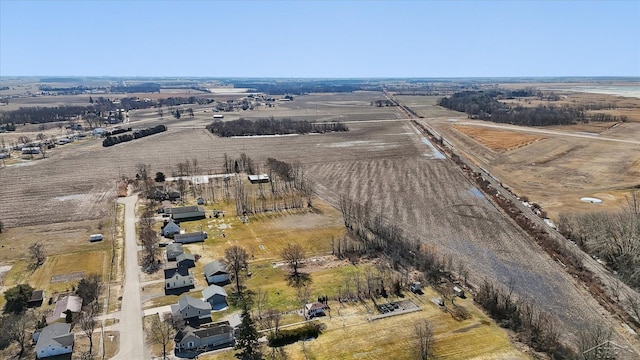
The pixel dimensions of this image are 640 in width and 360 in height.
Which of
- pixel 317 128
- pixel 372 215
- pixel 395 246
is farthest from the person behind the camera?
pixel 317 128

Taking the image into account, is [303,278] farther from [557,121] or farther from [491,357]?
[557,121]

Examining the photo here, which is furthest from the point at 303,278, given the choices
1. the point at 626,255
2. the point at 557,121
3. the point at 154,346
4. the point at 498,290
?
the point at 557,121

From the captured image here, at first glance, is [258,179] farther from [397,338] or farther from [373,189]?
[397,338]

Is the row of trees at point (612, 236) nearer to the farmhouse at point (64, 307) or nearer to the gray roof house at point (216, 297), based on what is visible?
the gray roof house at point (216, 297)

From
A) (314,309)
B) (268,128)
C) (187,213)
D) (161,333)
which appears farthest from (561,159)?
(161,333)

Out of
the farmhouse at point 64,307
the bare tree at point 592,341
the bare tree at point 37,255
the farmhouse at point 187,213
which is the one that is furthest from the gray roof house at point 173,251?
the bare tree at point 592,341

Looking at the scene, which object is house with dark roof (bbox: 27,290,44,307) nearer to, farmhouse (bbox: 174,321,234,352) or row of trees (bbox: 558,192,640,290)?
farmhouse (bbox: 174,321,234,352)

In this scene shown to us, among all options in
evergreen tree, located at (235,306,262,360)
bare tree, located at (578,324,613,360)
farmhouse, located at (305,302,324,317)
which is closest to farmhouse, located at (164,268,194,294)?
evergreen tree, located at (235,306,262,360)

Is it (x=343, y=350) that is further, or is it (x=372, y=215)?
(x=372, y=215)
